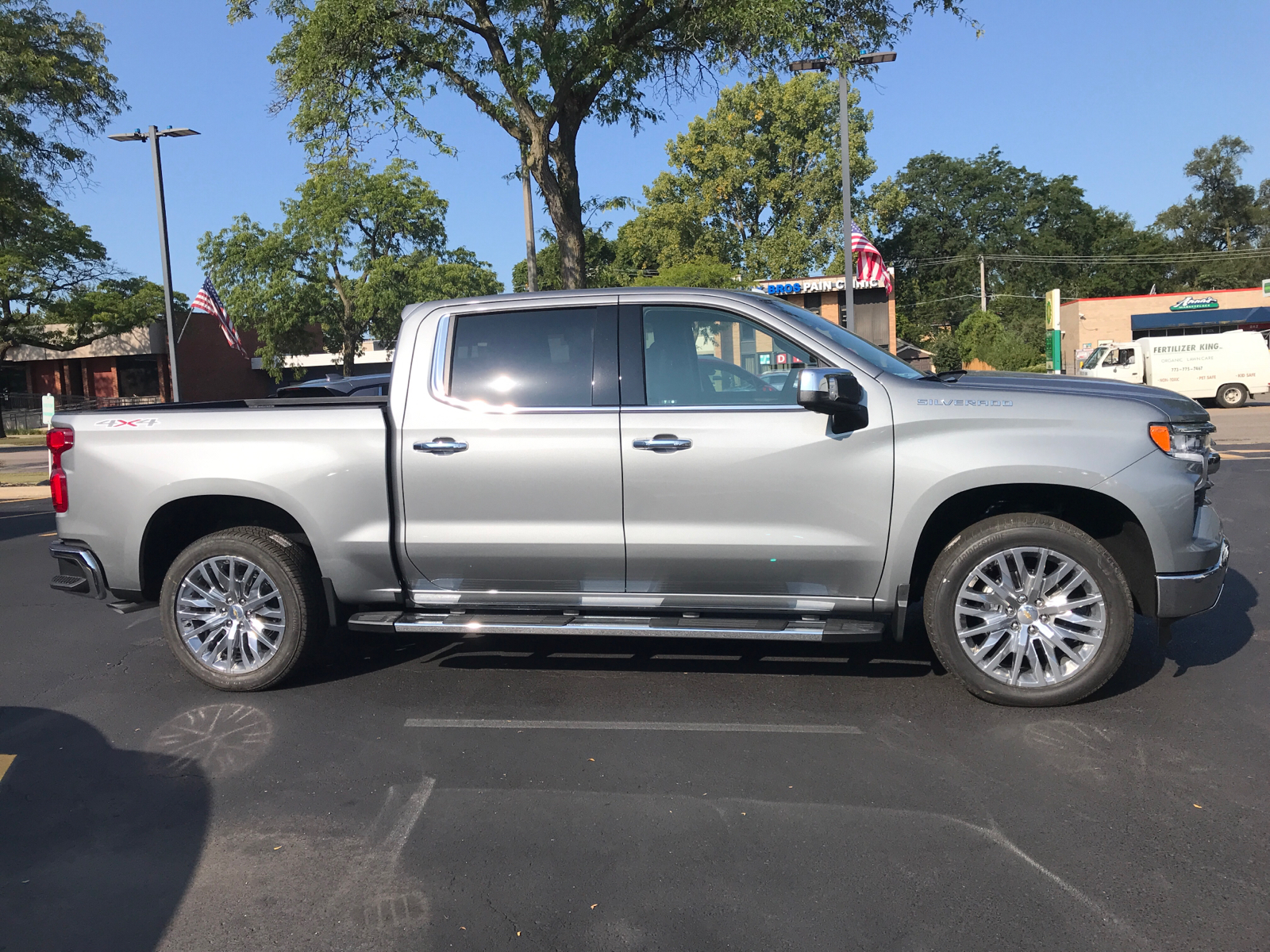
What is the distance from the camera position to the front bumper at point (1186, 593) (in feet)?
14.4

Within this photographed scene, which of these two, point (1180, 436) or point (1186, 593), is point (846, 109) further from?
point (1186, 593)

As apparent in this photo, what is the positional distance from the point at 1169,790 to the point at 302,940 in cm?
309

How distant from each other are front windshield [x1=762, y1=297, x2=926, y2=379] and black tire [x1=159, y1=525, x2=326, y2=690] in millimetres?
2761

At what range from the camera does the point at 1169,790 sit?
12.2ft

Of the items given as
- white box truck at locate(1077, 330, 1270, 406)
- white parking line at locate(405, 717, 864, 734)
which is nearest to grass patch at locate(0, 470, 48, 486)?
white parking line at locate(405, 717, 864, 734)

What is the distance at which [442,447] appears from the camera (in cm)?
491

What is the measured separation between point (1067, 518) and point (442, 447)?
3.08 metres

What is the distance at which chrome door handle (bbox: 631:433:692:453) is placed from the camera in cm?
467

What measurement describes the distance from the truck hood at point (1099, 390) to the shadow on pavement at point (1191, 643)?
1.36 meters

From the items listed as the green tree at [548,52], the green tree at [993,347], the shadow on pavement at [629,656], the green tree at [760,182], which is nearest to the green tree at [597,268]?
the green tree at [760,182]

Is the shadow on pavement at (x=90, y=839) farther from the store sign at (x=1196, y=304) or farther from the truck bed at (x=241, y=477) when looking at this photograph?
the store sign at (x=1196, y=304)

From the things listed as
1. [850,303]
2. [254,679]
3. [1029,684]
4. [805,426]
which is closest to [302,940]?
[254,679]

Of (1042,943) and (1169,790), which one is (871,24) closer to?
(1169,790)

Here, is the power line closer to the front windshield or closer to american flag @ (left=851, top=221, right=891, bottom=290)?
american flag @ (left=851, top=221, right=891, bottom=290)
